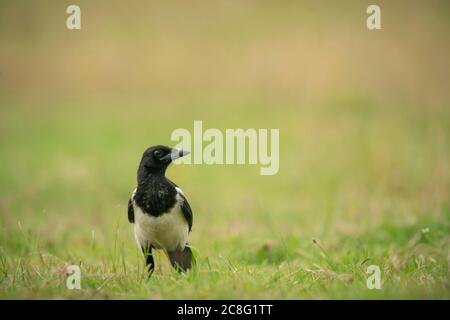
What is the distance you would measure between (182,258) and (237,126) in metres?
8.92

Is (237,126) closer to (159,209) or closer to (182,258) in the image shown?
(182,258)

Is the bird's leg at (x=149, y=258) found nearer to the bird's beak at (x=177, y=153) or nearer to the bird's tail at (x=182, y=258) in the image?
the bird's tail at (x=182, y=258)

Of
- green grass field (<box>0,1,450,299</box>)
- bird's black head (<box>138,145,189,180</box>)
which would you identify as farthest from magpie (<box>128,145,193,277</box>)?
green grass field (<box>0,1,450,299</box>)

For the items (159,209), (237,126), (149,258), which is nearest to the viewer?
(159,209)

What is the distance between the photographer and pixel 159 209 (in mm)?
6105

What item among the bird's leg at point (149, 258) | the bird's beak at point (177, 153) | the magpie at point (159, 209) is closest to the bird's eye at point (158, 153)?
the magpie at point (159, 209)

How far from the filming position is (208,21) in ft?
63.8

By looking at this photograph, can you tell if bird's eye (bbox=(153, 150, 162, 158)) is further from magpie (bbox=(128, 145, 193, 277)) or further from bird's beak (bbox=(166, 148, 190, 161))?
bird's beak (bbox=(166, 148, 190, 161))

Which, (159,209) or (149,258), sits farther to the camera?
(149,258)

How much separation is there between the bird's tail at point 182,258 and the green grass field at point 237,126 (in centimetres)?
20

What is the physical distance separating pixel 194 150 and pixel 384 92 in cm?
541

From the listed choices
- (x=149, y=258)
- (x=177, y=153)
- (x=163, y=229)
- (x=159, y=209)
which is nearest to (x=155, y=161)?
(x=177, y=153)

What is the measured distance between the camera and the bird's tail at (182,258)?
252 inches
